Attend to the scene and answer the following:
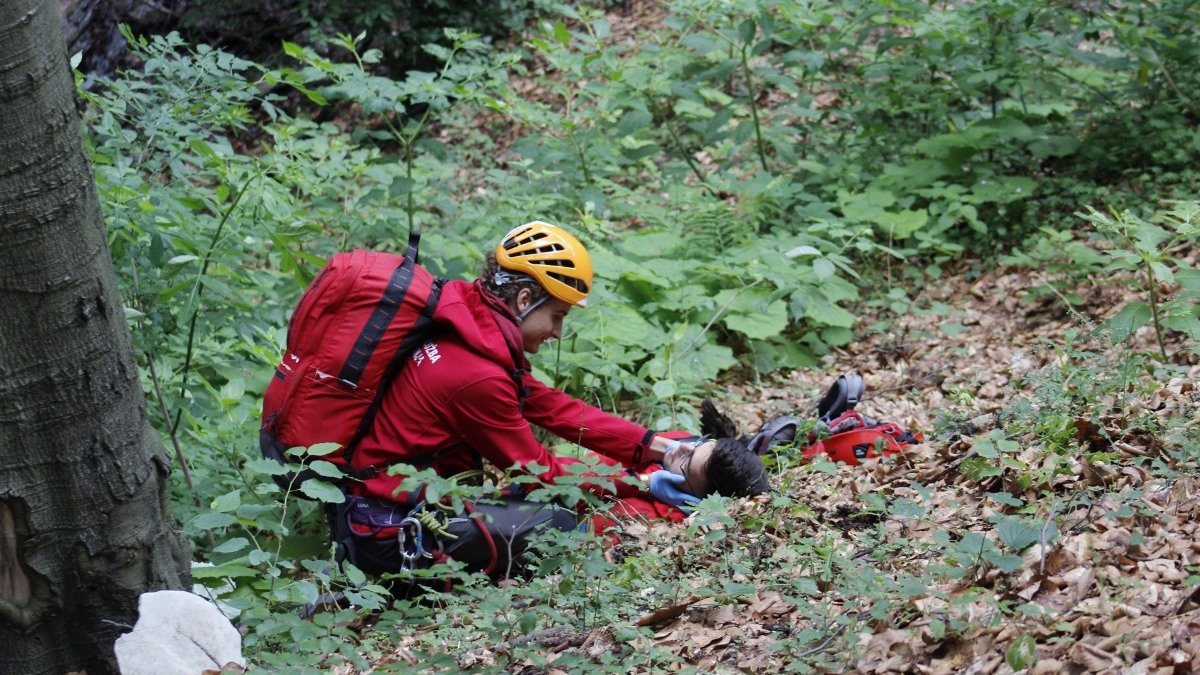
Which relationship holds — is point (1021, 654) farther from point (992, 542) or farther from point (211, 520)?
point (211, 520)

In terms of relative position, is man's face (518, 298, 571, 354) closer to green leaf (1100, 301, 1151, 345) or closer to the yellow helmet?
the yellow helmet

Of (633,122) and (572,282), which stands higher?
(572,282)

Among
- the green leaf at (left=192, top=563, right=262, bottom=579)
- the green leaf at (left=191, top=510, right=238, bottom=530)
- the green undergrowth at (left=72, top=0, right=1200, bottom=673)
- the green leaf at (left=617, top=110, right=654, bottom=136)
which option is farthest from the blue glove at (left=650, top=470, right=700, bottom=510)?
the green leaf at (left=617, top=110, right=654, bottom=136)

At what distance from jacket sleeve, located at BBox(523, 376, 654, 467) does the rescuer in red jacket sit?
0.90 ft

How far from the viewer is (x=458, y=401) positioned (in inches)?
159

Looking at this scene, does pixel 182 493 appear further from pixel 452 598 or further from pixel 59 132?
pixel 59 132

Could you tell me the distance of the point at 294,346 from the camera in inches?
159

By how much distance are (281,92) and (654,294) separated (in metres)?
7.28

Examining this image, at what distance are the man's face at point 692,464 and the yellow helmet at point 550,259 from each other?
86 cm

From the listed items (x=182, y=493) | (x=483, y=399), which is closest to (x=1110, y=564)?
(x=483, y=399)

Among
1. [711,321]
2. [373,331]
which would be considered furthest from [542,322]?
[711,321]

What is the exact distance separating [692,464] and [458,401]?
3.84ft

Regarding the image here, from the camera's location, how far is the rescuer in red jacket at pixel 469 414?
405cm

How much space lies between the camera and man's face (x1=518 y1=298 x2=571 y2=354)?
4.36m
